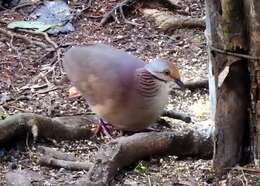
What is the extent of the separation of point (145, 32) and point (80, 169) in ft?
8.75

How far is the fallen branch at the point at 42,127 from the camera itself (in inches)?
144

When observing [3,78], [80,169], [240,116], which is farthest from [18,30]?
[240,116]

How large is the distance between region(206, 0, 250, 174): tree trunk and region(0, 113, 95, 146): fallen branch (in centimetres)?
103

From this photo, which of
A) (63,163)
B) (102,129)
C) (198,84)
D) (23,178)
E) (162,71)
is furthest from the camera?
(198,84)

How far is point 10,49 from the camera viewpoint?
566 centimetres

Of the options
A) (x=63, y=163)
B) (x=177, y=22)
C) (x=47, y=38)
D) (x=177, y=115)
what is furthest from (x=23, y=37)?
(x=63, y=163)

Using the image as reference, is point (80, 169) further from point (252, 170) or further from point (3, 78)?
point (3, 78)

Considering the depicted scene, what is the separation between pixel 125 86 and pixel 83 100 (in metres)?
1.05

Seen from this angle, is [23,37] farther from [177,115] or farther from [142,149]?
[142,149]

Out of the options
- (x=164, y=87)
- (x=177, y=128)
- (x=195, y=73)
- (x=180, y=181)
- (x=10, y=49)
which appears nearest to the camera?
(x=180, y=181)

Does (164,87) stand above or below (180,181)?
above

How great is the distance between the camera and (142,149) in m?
3.37

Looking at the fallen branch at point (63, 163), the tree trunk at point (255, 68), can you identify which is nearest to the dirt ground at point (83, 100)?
the fallen branch at point (63, 163)

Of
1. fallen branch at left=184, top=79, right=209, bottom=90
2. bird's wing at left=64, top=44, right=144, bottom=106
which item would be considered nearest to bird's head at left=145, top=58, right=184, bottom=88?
bird's wing at left=64, top=44, right=144, bottom=106
